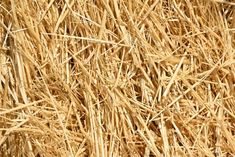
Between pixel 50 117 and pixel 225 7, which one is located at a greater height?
pixel 225 7

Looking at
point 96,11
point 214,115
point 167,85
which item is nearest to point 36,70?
point 96,11

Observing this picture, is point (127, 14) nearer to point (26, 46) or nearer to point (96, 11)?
point (96, 11)

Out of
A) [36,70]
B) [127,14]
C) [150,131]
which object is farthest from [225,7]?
[36,70]

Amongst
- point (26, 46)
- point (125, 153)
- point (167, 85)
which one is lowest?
point (125, 153)

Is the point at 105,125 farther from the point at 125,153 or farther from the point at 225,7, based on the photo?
the point at 225,7

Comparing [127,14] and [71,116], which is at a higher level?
[127,14]
